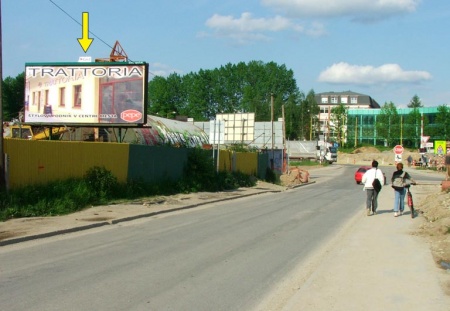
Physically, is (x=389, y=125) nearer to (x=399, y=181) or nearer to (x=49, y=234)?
(x=399, y=181)

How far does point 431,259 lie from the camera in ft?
31.8

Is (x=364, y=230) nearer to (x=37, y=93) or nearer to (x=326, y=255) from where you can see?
(x=326, y=255)

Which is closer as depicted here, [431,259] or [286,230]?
[431,259]

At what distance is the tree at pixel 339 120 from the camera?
119 meters

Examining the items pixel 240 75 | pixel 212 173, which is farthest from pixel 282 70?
pixel 212 173

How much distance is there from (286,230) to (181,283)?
22.0 ft

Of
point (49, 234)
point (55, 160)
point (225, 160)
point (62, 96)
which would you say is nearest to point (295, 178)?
point (225, 160)

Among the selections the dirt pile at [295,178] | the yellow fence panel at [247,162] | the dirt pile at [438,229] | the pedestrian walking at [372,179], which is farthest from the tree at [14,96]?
the dirt pile at [438,229]

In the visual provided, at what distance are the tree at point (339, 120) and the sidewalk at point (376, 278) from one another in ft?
357

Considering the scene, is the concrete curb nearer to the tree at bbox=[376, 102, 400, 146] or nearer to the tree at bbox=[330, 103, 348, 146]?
the tree at bbox=[330, 103, 348, 146]

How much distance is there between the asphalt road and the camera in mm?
6789

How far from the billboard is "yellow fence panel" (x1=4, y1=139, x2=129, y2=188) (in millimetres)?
3698

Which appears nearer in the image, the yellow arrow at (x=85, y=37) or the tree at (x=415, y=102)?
the yellow arrow at (x=85, y=37)

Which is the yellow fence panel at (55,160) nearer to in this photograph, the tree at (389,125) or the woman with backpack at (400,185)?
the woman with backpack at (400,185)
